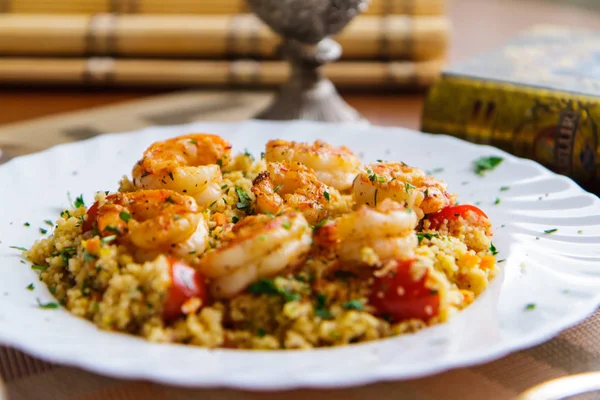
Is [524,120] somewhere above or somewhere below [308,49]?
below

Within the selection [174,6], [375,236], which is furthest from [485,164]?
[174,6]

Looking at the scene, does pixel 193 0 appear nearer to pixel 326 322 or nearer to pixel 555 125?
pixel 555 125

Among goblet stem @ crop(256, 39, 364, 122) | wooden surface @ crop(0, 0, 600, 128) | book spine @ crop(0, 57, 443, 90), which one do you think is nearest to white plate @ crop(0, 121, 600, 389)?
goblet stem @ crop(256, 39, 364, 122)

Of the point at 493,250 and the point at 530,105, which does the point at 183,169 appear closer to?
the point at 493,250

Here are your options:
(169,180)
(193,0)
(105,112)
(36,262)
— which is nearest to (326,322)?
(169,180)

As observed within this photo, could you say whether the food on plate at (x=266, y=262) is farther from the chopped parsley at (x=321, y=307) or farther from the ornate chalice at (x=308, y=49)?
the ornate chalice at (x=308, y=49)

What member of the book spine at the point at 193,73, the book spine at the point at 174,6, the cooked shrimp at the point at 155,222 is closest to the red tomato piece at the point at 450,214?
the cooked shrimp at the point at 155,222
